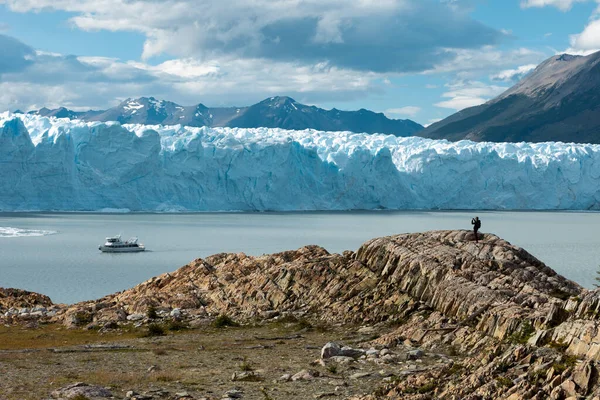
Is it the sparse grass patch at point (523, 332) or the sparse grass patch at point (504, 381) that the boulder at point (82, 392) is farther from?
the sparse grass patch at point (523, 332)

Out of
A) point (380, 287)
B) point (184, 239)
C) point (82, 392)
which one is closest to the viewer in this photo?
point (82, 392)

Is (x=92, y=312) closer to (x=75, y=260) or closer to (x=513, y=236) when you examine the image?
(x=75, y=260)

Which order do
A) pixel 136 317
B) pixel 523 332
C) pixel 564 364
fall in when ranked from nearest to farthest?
pixel 564 364 < pixel 523 332 < pixel 136 317

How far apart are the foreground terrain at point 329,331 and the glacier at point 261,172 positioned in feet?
207

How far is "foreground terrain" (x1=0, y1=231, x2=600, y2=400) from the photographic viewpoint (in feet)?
38.3

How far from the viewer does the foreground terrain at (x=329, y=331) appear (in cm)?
1169

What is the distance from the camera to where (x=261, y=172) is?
9750 cm

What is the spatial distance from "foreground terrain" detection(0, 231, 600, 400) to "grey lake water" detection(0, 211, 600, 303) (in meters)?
11.5

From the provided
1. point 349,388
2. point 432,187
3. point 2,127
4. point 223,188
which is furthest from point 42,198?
point 349,388

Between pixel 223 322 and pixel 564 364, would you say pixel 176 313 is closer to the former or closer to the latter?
pixel 223 322

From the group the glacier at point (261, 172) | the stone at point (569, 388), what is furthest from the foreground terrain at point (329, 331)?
the glacier at point (261, 172)

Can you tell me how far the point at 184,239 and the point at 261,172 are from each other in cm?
3078

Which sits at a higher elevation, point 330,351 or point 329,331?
point 330,351

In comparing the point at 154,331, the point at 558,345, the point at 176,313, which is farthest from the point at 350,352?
the point at 176,313
